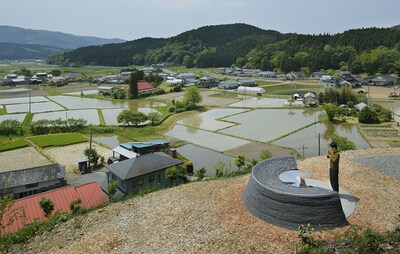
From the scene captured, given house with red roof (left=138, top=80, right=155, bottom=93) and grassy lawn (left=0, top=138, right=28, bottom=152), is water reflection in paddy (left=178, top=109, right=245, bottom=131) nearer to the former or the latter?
grassy lawn (left=0, top=138, right=28, bottom=152)

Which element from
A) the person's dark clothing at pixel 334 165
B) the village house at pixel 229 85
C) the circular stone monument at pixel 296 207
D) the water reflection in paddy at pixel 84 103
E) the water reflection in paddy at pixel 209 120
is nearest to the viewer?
the circular stone monument at pixel 296 207

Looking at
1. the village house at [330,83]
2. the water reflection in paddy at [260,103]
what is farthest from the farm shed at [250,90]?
the village house at [330,83]

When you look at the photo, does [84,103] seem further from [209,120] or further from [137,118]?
[209,120]

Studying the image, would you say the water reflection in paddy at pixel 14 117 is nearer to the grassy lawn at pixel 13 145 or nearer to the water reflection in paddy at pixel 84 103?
the water reflection in paddy at pixel 84 103

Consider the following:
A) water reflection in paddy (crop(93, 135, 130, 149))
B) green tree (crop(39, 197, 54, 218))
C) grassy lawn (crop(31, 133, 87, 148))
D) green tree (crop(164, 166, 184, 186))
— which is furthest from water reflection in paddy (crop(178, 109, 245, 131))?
green tree (crop(39, 197, 54, 218))

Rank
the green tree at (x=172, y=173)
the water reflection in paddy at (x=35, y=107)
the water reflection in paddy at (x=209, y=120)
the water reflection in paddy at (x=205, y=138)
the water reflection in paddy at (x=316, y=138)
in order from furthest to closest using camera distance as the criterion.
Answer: the water reflection in paddy at (x=35, y=107) < the water reflection in paddy at (x=209, y=120) < the water reflection in paddy at (x=205, y=138) < the water reflection in paddy at (x=316, y=138) < the green tree at (x=172, y=173)

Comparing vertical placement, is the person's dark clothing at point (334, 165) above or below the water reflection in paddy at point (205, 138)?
above

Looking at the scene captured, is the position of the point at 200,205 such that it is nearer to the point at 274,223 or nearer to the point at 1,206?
the point at 274,223
